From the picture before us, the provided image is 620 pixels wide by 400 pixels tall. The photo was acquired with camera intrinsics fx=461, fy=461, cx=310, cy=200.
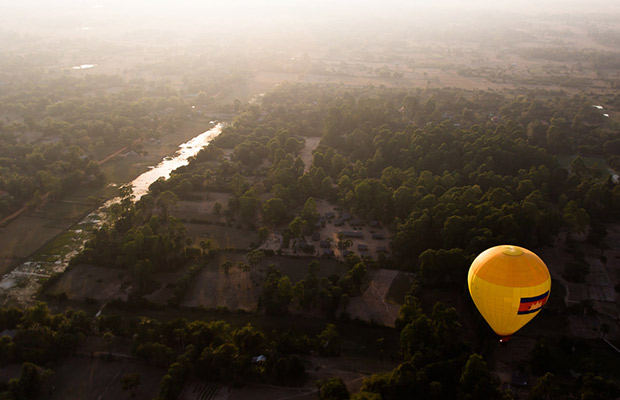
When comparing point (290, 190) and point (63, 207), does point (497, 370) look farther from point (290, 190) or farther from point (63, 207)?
point (63, 207)

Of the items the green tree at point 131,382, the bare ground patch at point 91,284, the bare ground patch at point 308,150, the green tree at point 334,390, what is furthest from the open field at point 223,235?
the green tree at point 334,390

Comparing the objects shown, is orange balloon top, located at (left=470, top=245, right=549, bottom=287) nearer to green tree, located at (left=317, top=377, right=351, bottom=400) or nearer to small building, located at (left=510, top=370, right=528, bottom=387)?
small building, located at (left=510, top=370, right=528, bottom=387)

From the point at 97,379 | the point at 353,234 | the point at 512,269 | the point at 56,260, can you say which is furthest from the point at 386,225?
the point at 56,260

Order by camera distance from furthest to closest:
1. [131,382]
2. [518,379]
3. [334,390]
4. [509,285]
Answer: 1. [518,379]
2. [131,382]
3. [509,285]
4. [334,390]

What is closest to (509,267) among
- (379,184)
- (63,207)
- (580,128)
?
(379,184)

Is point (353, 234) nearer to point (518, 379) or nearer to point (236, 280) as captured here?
point (236, 280)

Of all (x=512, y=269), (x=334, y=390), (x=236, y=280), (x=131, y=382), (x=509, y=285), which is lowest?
(x=236, y=280)

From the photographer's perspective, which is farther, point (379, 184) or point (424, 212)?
point (379, 184)
